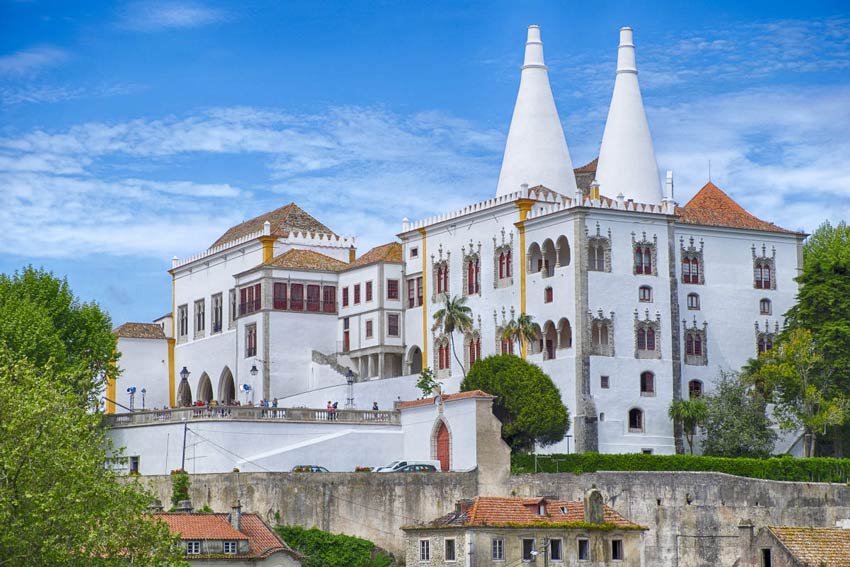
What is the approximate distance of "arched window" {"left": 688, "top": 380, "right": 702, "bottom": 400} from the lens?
97.3 m

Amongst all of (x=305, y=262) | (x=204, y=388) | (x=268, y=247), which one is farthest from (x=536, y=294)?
(x=204, y=388)

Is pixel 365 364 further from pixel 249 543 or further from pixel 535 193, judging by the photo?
pixel 249 543

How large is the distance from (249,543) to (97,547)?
17.4m

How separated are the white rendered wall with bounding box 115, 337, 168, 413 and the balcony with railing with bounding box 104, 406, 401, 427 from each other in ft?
79.5

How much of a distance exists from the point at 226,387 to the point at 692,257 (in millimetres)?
28141

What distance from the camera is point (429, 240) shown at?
349 feet

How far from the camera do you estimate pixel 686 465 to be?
86.6m

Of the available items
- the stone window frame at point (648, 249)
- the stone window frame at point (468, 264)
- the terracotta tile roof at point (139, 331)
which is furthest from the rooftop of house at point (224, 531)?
the terracotta tile roof at point (139, 331)

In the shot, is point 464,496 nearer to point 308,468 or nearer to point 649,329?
point 308,468

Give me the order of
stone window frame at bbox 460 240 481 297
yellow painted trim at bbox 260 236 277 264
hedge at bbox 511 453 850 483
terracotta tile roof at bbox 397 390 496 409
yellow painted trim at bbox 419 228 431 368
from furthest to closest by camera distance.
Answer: yellow painted trim at bbox 260 236 277 264 < yellow painted trim at bbox 419 228 431 368 < stone window frame at bbox 460 240 481 297 < terracotta tile roof at bbox 397 390 496 409 < hedge at bbox 511 453 850 483

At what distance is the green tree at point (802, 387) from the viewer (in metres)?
93.9

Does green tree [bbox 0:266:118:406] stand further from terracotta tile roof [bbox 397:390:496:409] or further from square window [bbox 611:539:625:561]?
square window [bbox 611:539:625:561]

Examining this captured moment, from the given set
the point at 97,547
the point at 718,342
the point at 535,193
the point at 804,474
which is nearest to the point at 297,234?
the point at 535,193

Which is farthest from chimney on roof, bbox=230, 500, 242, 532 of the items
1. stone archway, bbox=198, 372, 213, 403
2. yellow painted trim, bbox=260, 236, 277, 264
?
stone archway, bbox=198, 372, 213, 403
